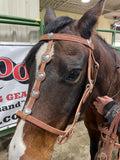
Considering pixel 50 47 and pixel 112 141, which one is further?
pixel 112 141

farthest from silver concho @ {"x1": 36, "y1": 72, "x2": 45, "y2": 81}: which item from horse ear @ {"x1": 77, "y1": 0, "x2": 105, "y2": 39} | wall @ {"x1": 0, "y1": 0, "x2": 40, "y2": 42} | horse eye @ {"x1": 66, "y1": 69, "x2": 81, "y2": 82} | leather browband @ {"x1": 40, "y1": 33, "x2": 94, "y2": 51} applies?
wall @ {"x1": 0, "y1": 0, "x2": 40, "y2": 42}

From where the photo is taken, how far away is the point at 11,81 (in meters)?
2.12

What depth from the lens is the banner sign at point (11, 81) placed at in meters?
2.02

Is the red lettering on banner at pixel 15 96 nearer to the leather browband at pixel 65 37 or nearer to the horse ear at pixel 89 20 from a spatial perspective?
the leather browband at pixel 65 37

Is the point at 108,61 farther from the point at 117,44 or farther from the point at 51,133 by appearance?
the point at 117,44

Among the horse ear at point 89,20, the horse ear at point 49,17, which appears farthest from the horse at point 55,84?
the horse ear at point 49,17

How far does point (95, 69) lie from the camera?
103 centimetres

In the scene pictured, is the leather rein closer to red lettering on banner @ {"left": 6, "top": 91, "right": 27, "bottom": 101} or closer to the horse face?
the horse face

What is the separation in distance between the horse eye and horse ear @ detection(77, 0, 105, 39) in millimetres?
322

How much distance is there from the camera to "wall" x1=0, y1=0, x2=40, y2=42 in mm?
2305

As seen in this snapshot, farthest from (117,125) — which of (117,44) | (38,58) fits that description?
(117,44)

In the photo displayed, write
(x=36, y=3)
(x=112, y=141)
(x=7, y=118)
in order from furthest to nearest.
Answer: (x=36, y=3)
(x=7, y=118)
(x=112, y=141)

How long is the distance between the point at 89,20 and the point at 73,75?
1.55ft

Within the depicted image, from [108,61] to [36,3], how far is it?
229 cm
